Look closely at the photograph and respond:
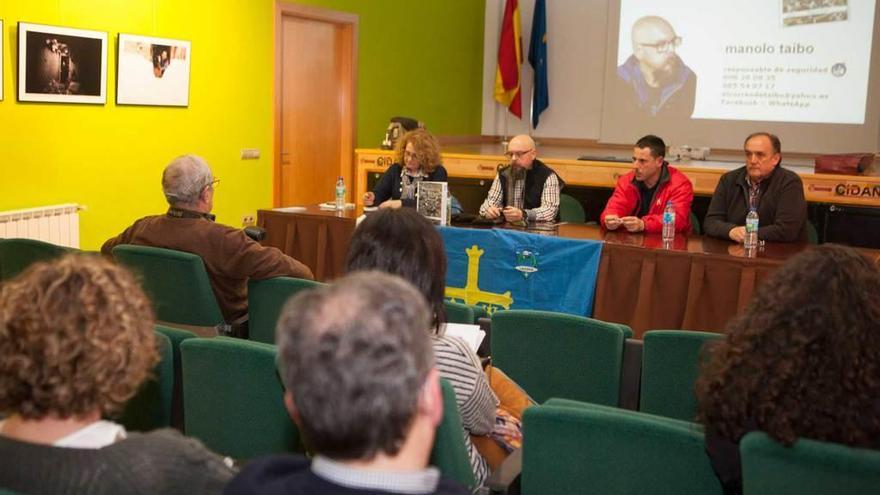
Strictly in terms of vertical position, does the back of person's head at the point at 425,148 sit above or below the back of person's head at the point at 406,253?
above

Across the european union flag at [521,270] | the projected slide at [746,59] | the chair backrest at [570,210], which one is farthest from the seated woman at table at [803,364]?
the projected slide at [746,59]

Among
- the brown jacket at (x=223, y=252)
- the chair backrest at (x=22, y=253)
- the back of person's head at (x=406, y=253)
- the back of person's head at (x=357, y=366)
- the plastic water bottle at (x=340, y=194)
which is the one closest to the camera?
the back of person's head at (x=357, y=366)

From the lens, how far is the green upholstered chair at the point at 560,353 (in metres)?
2.70

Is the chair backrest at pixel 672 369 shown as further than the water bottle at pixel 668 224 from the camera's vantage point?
No

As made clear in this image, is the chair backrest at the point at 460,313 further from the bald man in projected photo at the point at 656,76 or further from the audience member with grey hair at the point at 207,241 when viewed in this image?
the bald man in projected photo at the point at 656,76

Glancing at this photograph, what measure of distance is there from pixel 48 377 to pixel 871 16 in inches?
338

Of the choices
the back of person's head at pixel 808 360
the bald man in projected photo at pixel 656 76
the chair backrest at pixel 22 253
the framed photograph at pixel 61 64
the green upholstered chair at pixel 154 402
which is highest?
the bald man in projected photo at pixel 656 76

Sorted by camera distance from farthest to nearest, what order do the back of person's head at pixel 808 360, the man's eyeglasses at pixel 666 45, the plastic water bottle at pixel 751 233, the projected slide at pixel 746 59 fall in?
the man's eyeglasses at pixel 666 45, the projected slide at pixel 746 59, the plastic water bottle at pixel 751 233, the back of person's head at pixel 808 360

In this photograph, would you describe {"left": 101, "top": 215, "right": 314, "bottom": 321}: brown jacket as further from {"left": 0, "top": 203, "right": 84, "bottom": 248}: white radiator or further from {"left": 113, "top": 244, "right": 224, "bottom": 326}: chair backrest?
{"left": 0, "top": 203, "right": 84, "bottom": 248}: white radiator

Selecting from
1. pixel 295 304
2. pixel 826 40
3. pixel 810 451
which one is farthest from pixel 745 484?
pixel 826 40

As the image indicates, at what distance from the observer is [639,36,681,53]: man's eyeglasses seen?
29.3 feet

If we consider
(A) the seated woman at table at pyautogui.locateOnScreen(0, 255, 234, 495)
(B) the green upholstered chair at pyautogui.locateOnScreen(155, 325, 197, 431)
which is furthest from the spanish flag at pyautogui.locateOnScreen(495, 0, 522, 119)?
(A) the seated woman at table at pyautogui.locateOnScreen(0, 255, 234, 495)

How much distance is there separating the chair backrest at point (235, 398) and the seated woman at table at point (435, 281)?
351mm

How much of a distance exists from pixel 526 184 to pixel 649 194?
0.76 m
